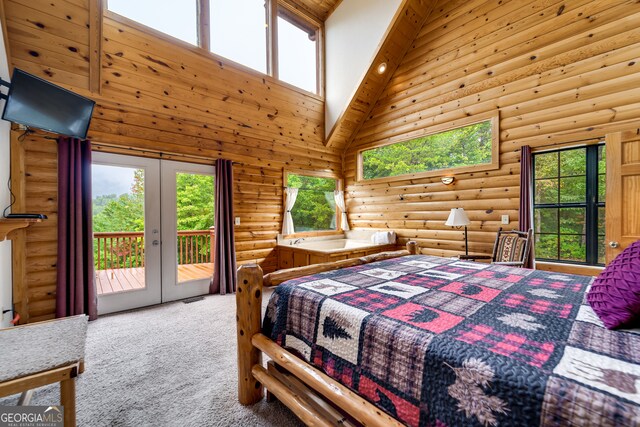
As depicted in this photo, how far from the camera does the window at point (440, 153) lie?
388cm

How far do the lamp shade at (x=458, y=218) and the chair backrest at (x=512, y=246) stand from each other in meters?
0.43

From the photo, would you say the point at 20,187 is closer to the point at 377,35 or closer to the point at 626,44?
the point at 377,35

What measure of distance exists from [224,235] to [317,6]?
467 cm

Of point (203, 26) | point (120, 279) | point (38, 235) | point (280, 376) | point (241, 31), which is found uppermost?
point (241, 31)

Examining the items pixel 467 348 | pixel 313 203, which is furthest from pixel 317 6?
pixel 467 348

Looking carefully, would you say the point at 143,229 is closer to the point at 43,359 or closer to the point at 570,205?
the point at 43,359

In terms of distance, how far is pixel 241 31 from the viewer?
4328 mm

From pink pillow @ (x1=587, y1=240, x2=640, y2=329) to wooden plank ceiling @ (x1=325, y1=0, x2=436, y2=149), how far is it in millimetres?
4400

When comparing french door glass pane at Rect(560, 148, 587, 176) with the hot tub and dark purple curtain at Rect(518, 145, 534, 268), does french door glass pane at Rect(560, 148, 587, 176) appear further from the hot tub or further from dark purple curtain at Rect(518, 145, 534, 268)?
the hot tub

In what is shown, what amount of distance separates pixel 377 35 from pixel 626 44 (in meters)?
3.06

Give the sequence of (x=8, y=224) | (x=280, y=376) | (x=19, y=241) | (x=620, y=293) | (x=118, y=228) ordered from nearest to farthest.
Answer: (x=620, y=293), (x=280, y=376), (x=8, y=224), (x=19, y=241), (x=118, y=228)

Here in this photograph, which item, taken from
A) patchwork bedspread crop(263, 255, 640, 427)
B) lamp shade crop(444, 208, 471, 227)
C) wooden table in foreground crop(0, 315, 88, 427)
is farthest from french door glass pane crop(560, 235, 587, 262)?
wooden table in foreground crop(0, 315, 88, 427)

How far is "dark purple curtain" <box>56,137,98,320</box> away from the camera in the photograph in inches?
112

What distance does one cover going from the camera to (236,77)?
4.20 meters
